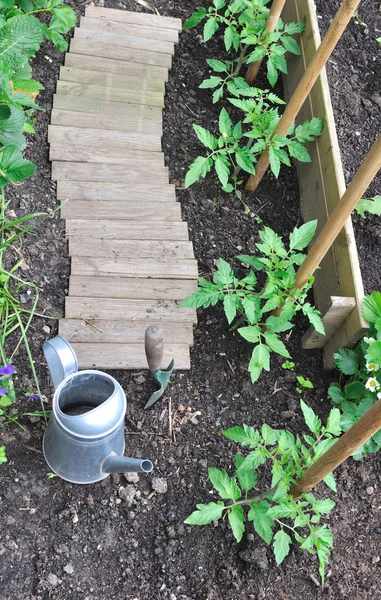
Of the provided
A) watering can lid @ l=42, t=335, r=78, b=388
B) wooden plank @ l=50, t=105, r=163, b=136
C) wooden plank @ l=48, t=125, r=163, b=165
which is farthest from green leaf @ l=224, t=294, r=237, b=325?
wooden plank @ l=50, t=105, r=163, b=136

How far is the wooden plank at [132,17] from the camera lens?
361 centimetres

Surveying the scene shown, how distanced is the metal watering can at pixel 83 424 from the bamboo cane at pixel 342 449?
519 mm

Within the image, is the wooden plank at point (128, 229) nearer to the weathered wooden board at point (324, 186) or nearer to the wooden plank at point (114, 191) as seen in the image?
the wooden plank at point (114, 191)

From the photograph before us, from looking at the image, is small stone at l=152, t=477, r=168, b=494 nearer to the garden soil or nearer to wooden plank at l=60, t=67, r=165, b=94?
the garden soil

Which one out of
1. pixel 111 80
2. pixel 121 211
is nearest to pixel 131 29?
pixel 111 80

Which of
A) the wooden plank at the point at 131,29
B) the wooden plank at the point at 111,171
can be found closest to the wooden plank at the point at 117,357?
the wooden plank at the point at 111,171

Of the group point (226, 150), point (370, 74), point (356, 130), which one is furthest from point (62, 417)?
point (370, 74)

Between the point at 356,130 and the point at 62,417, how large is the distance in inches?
87.7

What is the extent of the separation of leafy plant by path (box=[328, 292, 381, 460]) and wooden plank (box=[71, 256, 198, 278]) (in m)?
0.76

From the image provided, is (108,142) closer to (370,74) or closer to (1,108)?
(1,108)

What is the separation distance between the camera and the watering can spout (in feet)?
6.38

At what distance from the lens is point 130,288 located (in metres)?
2.71

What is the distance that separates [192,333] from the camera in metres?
2.65

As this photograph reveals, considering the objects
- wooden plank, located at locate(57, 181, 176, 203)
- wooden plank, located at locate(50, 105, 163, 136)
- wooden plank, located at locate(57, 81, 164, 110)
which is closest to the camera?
wooden plank, located at locate(57, 181, 176, 203)
